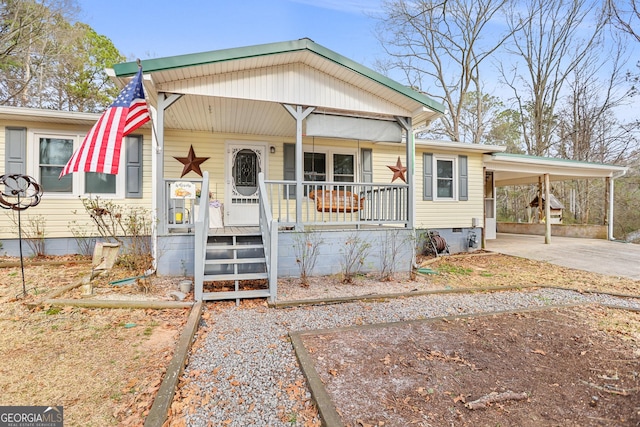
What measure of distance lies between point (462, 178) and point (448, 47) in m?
12.2

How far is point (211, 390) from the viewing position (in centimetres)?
229

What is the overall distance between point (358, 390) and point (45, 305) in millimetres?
3899

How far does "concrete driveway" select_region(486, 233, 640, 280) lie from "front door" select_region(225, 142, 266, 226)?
7.18 metres

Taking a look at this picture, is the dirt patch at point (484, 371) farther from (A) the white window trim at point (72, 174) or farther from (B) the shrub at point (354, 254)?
(A) the white window trim at point (72, 174)

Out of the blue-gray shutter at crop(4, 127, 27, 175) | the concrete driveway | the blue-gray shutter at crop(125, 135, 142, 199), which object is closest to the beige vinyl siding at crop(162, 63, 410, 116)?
the blue-gray shutter at crop(125, 135, 142, 199)

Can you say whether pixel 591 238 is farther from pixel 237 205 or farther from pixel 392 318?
pixel 237 205

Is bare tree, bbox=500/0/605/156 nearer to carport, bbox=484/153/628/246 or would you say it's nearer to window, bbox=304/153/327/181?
carport, bbox=484/153/628/246

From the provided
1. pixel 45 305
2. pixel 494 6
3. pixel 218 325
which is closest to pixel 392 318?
pixel 218 325

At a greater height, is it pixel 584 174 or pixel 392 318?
pixel 584 174

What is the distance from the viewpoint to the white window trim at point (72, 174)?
251 inches

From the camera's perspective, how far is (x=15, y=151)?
628 centimetres

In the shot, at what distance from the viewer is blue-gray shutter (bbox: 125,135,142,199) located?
6859mm

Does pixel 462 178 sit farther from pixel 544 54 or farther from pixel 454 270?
pixel 544 54

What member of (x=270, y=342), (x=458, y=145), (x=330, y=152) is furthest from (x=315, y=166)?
(x=270, y=342)
